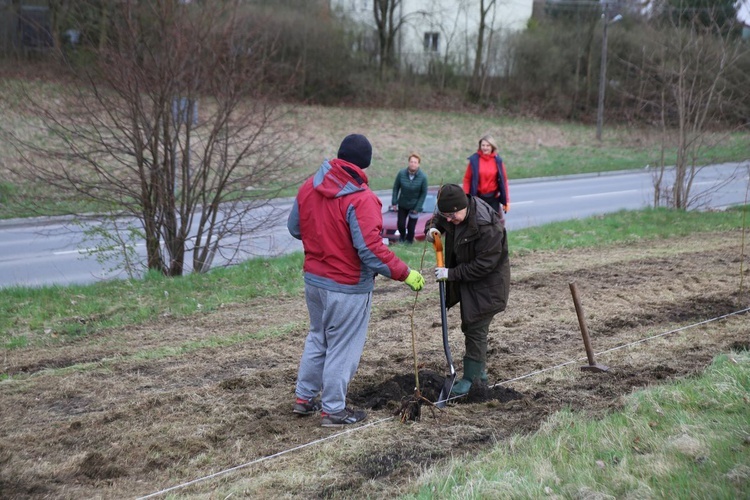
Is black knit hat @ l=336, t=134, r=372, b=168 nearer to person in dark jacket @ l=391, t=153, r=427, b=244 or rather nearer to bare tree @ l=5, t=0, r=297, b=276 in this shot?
bare tree @ l=5, t=0, r=297, b=276

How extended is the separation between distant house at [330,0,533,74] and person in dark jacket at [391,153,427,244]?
29995 millimetres

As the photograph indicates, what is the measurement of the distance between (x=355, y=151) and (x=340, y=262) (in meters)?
0.79

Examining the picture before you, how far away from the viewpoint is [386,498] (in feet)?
14.3

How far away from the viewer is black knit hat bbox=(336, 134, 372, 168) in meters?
5.32

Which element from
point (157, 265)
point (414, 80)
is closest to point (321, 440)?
point (157, 265)

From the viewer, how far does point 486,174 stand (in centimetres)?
1164

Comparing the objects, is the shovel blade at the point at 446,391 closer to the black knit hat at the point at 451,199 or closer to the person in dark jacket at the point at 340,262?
the person in dark jacket at the point at 340,262

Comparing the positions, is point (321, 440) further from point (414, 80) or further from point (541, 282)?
point (414, 80)

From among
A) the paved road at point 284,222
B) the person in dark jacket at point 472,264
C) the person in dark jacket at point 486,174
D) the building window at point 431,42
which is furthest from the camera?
the building window at point 431,42

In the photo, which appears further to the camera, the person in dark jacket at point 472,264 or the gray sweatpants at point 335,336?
the person in dark jacket at point 472,264

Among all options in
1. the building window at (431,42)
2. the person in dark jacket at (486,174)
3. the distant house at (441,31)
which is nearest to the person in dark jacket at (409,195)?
the person in dark jacket at (486,174)

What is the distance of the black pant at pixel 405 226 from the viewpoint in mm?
13422

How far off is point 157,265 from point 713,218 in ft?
37.5

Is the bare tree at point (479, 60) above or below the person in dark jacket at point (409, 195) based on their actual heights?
above
